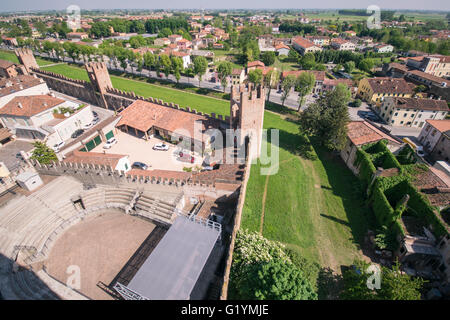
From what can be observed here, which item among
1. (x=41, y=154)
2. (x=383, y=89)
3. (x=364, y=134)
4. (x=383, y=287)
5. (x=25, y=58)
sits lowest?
(x=383, y=287)

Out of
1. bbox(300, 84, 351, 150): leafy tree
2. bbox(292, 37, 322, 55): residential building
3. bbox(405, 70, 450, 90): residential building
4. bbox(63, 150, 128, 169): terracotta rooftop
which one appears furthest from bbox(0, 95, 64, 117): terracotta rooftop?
bbox(292, 37, 322, 55): residential building

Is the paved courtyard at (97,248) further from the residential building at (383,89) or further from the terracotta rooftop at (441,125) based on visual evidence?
the residential building at (383,89)

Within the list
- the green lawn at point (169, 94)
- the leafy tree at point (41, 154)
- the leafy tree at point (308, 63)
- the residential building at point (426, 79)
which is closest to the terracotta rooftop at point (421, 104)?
the residential building at point (426, 79)

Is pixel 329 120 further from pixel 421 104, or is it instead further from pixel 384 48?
pixel 384 48

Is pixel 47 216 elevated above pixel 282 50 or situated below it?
below

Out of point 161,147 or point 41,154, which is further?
point 161,147

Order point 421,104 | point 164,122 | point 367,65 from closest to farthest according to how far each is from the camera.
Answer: point 164,122 < point 421,104 < point 367,65

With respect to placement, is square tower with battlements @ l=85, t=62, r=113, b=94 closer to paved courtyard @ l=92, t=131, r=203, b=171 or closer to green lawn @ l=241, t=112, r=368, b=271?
paved courtyard @ l=92, t=131, r=203, b=171

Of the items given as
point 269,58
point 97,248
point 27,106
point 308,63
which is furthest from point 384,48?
point 97,248
